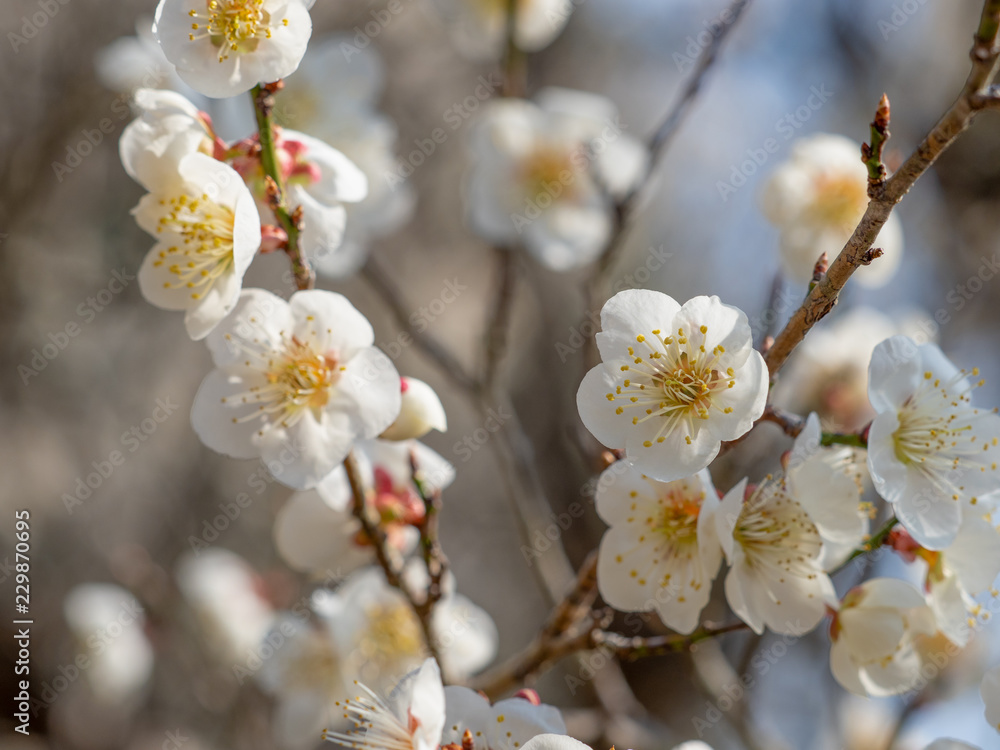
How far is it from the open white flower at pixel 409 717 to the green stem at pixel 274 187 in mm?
574

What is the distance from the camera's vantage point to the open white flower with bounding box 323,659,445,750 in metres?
1.00

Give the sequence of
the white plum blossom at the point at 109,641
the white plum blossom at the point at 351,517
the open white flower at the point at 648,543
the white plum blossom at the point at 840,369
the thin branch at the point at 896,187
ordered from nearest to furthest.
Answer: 1. the thin branch at the point at 896,187
2. the open white flower at the point at 648,543
3. the white plum blossom at the point at 351,517
4. the white plum blossom at the point at 840,369
5. the white plum blossom at the point at 109,641

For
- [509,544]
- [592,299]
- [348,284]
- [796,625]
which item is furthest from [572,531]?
[796,625]

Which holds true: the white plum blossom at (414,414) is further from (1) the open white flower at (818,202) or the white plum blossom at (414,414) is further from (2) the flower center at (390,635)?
(1) the open white flower at (818,202)

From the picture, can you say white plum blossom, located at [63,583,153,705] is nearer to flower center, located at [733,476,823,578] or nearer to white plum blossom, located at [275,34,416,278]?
white plum blossom, located at [275,34,416,278]

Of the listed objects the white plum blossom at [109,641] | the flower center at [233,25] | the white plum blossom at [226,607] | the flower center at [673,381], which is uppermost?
the flower center at [233,25]

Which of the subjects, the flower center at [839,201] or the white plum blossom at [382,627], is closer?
the white plum blossom at [382,627]

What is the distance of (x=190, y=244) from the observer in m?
1.25

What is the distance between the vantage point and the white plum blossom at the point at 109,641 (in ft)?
8.50

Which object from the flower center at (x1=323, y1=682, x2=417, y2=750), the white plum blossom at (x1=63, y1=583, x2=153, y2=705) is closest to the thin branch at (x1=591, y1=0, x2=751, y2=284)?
the flower center at (x1=323, y1=682, x2=417, y2=750)

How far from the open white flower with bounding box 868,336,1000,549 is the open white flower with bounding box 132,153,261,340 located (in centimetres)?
95

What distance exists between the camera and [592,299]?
6.20 ft

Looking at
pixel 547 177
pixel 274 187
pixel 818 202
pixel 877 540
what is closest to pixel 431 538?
pixel 274 187

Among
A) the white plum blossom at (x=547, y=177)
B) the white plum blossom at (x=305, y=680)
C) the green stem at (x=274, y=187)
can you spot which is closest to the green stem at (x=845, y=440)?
the green stem at (x=274, y=187)
